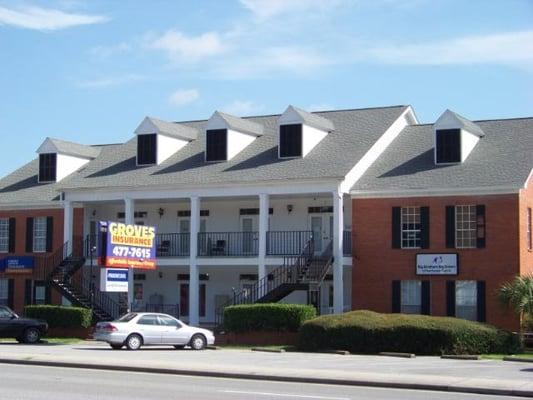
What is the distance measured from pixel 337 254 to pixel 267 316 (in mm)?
4521

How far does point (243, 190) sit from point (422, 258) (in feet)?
27.4

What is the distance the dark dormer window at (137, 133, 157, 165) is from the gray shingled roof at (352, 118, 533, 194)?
11.3 m

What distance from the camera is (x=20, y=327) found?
37.3m

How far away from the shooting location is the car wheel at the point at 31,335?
37.6m

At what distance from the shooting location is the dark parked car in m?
36.9

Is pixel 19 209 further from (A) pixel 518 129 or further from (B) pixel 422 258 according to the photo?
(A) pixel 518 129

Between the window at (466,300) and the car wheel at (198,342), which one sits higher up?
the window at (466,300)

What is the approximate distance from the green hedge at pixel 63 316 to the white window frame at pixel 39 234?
7124mm

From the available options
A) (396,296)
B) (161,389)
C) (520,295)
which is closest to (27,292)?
(396,296)

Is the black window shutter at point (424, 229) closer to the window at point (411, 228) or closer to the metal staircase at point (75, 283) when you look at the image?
the window at point (411, 228)

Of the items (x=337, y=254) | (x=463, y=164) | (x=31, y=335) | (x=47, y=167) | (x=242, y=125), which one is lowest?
(x=31, y=335)

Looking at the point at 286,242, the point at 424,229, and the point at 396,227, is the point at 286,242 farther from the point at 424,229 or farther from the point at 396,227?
the point at 424,229

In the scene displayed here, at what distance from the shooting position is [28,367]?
82.6 ft

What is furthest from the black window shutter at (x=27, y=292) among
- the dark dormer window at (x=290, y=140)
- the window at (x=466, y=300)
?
the window at (x=466, y=300)
